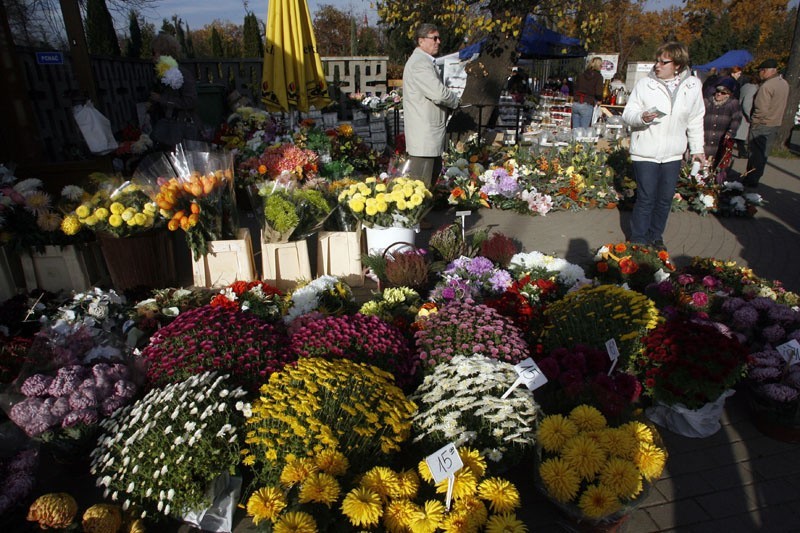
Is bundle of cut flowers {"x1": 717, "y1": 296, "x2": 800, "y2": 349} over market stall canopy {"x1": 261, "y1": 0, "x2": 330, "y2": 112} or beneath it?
beneath

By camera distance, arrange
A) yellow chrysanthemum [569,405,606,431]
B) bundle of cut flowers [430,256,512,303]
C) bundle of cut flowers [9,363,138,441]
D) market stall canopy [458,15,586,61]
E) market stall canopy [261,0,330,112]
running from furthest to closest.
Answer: market stall canopy [458,15,586,61]
market stall canopy [261,0,330,112]
bundle of cut flowers [430,256,512,303]
bundle of cut flowers [9,363,138,441]
yellow chrysanthemum [569,405,606,431]

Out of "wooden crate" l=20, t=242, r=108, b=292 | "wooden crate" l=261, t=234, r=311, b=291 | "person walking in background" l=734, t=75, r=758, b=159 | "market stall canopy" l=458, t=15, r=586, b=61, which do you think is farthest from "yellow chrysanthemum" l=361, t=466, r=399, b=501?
"market stall canopy" l=458, t=15, r=586, b=61

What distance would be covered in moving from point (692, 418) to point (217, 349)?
8.64 ft

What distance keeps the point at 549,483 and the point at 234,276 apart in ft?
10.3

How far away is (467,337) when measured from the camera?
9.46 feet

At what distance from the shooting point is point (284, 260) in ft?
14.3

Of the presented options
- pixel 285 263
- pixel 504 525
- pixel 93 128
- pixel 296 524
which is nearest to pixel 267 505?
pixel 296 524

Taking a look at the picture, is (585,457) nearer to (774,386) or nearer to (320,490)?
(320,490)

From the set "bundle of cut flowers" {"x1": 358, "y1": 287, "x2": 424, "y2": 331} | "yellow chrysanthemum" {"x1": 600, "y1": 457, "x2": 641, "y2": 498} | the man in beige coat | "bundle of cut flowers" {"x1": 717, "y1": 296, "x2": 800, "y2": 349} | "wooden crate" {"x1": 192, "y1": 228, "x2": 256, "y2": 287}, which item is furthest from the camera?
the man in beige coat

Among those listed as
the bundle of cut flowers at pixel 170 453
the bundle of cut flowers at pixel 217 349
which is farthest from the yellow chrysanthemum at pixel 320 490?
the bundle of cut flowers at pixel 217 349

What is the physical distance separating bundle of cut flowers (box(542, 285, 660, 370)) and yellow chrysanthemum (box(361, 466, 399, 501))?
5.00ft

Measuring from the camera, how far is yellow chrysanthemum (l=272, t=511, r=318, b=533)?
5.46ft

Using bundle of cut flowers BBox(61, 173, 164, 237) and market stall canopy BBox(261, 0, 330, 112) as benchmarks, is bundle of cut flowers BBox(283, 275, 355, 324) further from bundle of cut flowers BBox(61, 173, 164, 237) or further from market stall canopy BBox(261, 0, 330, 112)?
market stall canopy BBox(261, 0, 330, 112)

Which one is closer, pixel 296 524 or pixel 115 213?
pixel 296 524
